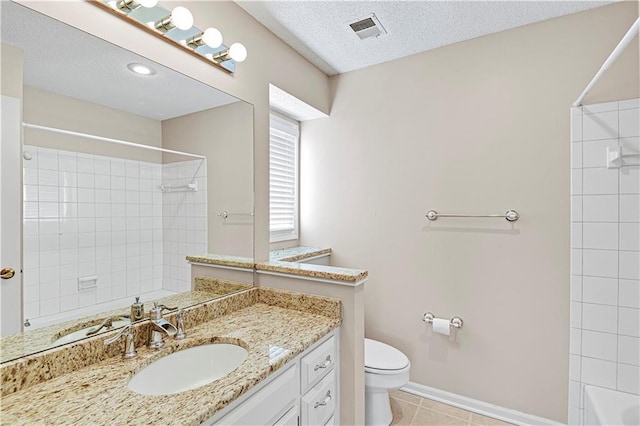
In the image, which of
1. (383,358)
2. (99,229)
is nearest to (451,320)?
(383,358)

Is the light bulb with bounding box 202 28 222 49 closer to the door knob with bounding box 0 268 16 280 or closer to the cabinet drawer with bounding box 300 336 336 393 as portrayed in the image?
the door knob with bounding box 0 268 16 280

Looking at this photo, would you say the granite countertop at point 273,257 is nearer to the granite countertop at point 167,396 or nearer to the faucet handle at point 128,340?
the granite countertop at point 167,396

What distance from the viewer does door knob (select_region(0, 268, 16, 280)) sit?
2.88 feet

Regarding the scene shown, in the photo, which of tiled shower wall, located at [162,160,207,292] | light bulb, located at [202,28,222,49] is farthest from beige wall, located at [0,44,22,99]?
light bulb, located at [202,28,222,49]

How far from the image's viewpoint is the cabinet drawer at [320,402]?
1.22 metres

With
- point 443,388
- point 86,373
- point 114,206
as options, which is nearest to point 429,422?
point 443,388

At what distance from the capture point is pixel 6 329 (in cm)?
89

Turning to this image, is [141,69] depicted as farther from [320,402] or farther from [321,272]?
[320,402]

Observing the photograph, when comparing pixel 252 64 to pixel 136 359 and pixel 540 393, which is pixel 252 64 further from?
pixel 540 393

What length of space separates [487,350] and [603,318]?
2.10 feet

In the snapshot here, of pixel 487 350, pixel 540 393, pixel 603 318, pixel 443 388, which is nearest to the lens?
pixel 603 318

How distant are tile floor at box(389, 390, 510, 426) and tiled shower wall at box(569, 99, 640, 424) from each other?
0.51 meters

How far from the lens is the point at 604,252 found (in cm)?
165

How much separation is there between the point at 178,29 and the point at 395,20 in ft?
3.95
